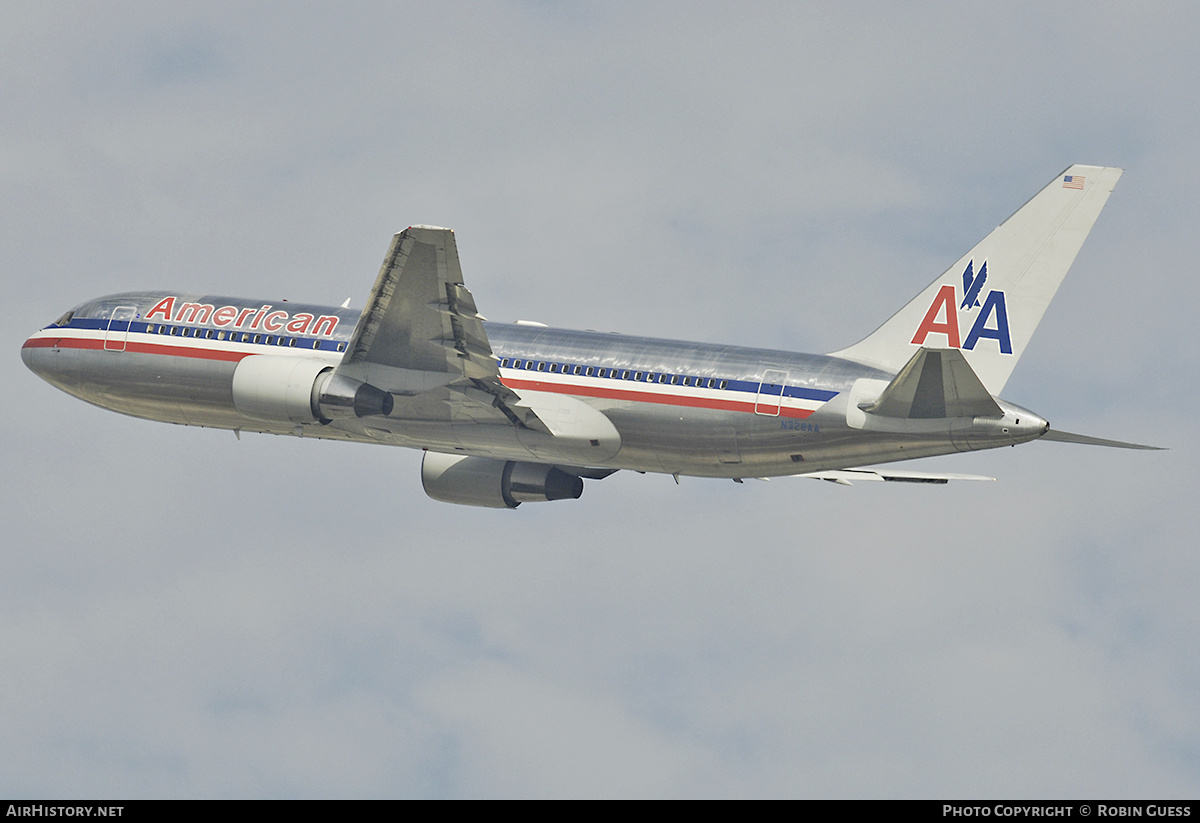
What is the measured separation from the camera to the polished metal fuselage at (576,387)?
52.9 metres

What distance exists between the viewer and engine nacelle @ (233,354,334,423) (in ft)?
184

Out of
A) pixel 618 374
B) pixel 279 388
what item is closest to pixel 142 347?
pixel 279 388

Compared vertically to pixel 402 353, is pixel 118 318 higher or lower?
higher

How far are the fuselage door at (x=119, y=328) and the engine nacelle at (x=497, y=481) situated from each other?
1085 centimetres

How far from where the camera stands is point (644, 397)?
5519 centimetres

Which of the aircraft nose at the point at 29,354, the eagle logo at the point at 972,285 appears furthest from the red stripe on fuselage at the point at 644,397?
the aircraft nose at the point at 29,354

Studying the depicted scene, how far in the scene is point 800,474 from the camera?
55656 millimetres

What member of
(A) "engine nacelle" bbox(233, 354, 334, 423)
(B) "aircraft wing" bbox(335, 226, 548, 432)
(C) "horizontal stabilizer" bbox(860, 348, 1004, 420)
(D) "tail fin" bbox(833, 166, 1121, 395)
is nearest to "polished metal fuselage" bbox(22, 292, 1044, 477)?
(C) "horizontal stabilizer" bbox(860, 348, 1004, 420)

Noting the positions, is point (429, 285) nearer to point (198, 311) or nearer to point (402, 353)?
point (402, 353)

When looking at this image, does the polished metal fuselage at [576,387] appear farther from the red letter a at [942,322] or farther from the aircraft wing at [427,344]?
the red letter a at [942,322]
